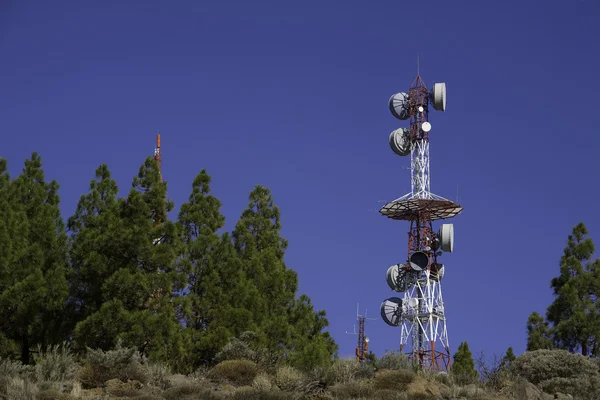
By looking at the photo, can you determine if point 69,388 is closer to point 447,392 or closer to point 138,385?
point 138,385

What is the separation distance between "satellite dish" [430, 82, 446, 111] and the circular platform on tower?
4.81 metres

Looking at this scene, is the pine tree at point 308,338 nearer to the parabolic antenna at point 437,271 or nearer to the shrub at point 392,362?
the shrub at point 392,362

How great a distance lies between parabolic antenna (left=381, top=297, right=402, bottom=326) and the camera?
4903 centimetres

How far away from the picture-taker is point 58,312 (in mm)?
28625

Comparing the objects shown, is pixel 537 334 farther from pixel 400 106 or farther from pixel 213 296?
pixel 400 106

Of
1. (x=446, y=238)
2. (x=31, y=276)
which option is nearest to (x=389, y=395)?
(x=31, y=276)

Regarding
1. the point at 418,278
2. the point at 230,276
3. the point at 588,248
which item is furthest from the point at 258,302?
the point at 418,278

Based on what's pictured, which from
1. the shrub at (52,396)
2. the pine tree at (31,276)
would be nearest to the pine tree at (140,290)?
the pine tree at (31,276)

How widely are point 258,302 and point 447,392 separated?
33.5 ft

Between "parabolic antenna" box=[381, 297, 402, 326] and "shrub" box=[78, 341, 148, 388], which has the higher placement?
"parabolic antenna" box=[381, 297, 402, 326]

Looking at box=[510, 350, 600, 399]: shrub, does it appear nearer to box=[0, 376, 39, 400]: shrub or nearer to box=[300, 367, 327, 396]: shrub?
box=[300, 367, 327, 396]: shrub

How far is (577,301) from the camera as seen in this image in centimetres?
3247

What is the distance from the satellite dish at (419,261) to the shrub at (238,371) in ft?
82.5

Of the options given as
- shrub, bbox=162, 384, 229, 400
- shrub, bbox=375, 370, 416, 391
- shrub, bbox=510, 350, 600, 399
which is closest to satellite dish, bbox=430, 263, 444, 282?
shrub, bbox=510, 350, 600, 399
